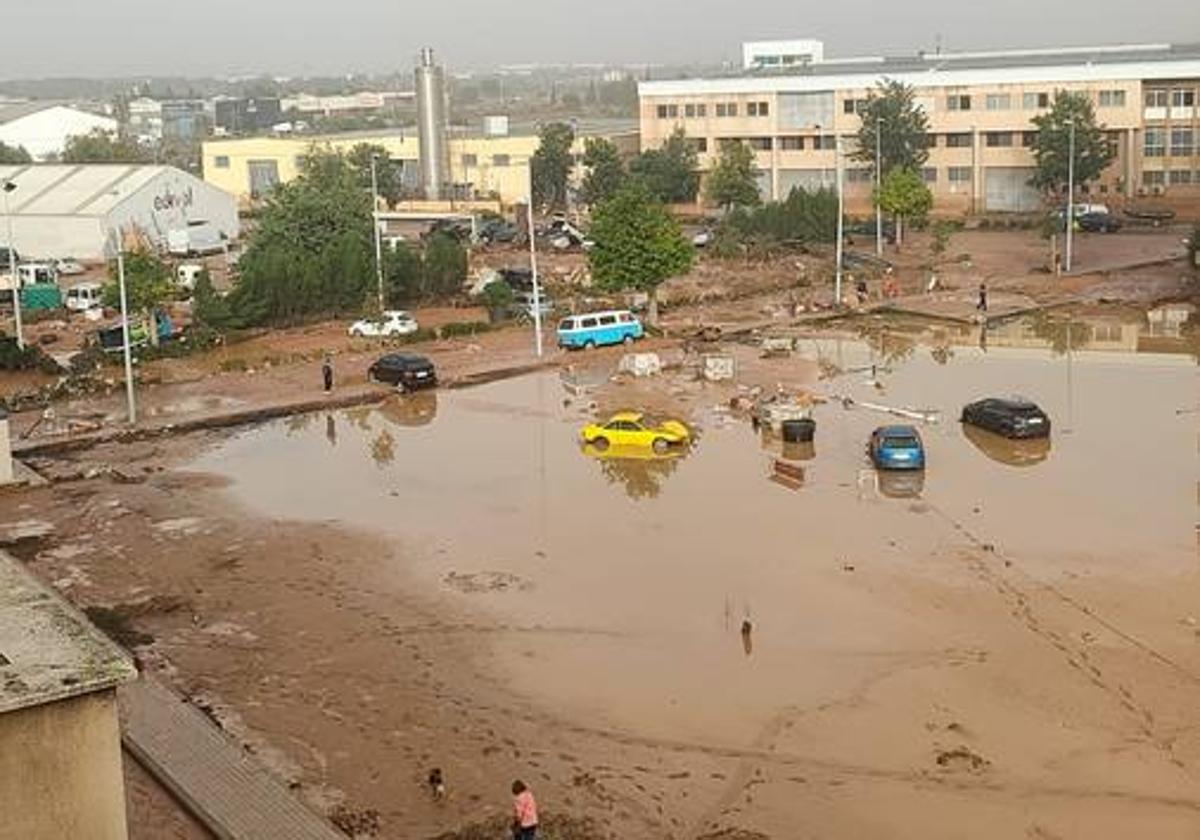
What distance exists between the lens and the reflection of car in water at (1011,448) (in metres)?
27.6

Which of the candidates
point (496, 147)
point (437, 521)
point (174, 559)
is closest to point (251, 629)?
point (174, 559)

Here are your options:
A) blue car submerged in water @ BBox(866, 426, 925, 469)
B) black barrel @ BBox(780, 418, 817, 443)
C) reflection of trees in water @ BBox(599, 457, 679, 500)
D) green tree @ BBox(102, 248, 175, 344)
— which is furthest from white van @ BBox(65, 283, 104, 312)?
blue car submerged in water @ BBox(866, 426, 925, 469)

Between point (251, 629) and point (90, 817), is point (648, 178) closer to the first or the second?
point (251, 629)

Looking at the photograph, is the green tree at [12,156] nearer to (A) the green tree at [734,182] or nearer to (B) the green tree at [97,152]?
(B) the green tree at [97,152]

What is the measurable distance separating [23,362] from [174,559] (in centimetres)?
1843

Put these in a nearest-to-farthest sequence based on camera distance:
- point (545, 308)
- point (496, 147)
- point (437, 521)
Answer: point (437, 521)
point (545, 308)
point (496, 147)

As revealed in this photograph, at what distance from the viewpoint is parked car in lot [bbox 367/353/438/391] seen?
3619 cm

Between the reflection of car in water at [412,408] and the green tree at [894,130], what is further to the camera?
the green tree at [894,130]

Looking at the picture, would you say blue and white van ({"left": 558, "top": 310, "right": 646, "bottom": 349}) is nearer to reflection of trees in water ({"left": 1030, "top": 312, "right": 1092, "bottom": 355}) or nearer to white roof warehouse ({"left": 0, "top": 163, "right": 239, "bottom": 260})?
reflection of trees in water ({"left": 1030, "top": 312, "right": 1092, "bottom": 355})

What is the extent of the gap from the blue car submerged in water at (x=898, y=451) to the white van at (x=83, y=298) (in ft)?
107

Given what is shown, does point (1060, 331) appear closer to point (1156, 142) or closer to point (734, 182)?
point (734, 182)

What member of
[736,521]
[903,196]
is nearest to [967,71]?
[903,196]

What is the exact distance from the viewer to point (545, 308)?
155 feet

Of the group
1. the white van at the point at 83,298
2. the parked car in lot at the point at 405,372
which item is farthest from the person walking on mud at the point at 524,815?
the white van at the point at 83,298
